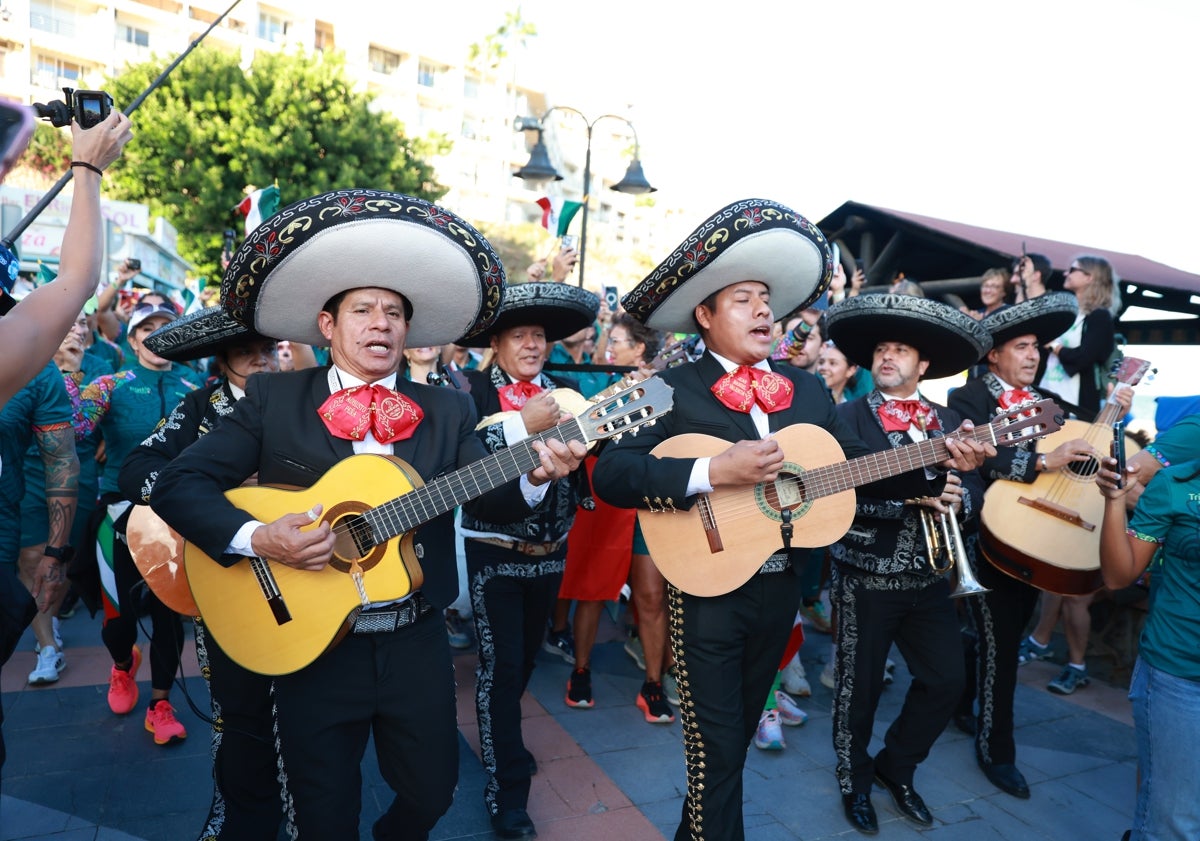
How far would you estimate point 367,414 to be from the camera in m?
2.62

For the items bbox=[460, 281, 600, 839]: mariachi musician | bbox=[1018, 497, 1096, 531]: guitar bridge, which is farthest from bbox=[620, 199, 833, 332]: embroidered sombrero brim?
bbox=[1018, 497, 1096, 531]: guitar bridge

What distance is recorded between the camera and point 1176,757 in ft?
8.79

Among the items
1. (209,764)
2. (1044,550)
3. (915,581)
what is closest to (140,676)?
(209,764)

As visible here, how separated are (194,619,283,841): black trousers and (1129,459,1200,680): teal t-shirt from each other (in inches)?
127

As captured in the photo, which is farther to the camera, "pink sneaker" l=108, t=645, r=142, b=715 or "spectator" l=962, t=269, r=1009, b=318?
"spectator" l=962, t=269, r=1009, b=318

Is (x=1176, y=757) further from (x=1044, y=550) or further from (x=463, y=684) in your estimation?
(x=463, y=684)

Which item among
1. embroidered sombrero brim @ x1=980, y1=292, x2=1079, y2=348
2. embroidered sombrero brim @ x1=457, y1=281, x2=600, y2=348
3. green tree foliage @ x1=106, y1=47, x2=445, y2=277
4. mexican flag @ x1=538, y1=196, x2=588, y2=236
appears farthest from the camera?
green tree foliage @ x1=106, y1=47, x2=445, y2=277

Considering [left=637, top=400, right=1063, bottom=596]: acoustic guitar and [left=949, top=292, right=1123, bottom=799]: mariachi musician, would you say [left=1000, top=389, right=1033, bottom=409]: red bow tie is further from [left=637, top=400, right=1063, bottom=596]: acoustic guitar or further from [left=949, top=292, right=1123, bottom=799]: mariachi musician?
[left=637, top=400, right=1063, bottom=596]: acoustic guitar

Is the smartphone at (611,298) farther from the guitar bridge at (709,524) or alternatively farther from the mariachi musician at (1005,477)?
the guitar bridge at (709,524)

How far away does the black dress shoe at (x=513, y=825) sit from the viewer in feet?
11.3

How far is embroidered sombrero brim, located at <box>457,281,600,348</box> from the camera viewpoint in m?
4.26

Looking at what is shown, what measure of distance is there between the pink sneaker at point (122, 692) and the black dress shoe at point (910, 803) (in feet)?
14.0

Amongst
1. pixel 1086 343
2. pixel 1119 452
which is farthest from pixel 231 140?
pixel 1119 452

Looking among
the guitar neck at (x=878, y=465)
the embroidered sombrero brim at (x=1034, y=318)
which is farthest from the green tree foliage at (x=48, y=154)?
the guitar neck at (x=878, y=465)
